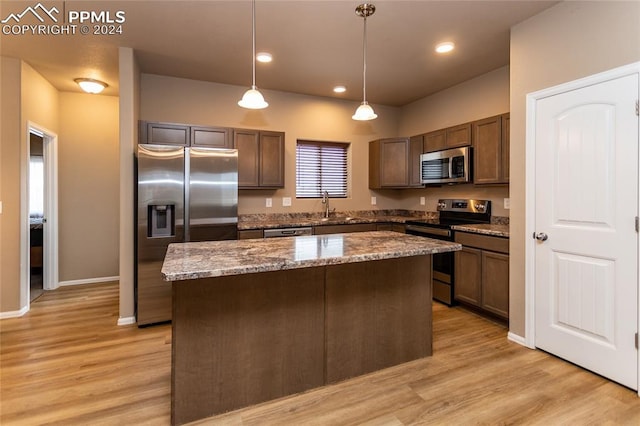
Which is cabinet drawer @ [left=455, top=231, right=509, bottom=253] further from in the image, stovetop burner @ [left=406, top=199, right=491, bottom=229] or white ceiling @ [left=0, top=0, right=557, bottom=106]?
white ceiling @ [left=0, top=0, right=557, bottom=106]

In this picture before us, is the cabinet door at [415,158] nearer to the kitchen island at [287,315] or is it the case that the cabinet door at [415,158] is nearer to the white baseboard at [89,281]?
the kitchen island at [287,315]

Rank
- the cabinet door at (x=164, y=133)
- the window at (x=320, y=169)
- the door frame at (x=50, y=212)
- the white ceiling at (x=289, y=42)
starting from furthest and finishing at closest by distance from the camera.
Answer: the window at (x=320, y=169) < the door frame at (x=50, y=212) < the cabinet door at (x=164, y=133) < the white ceiling at (x=289, y=42)

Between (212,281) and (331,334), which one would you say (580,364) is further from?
(212,281)

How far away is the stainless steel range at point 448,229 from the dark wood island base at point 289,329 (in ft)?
4.38

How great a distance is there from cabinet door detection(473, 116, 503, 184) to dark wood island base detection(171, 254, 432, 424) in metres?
1.65

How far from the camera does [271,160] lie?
13.8ft

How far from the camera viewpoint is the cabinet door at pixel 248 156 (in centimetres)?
401

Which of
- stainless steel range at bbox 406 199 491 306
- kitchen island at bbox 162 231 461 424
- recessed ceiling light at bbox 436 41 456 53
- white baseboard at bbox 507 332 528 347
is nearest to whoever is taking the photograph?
kitchen island at bbox 162 231 461 424

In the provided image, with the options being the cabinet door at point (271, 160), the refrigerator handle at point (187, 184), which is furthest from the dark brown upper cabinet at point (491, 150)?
the refrigerator handle at point (187, 184)

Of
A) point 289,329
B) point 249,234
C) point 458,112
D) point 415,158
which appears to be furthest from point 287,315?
point 458,112

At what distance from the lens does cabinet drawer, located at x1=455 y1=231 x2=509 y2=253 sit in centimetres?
304

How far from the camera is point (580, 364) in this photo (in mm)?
2381

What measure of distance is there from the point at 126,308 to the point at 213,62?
8.95ft

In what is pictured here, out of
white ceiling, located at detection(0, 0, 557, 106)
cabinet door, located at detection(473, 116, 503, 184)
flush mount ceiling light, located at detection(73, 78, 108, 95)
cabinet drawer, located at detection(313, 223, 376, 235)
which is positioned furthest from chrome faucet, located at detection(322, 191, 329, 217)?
flush mount ceiling light, located at detection(73, 78, 108, 95)
